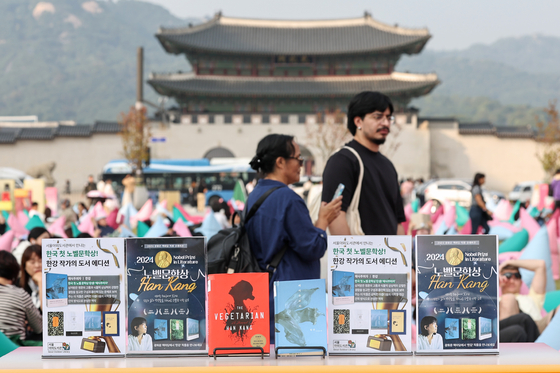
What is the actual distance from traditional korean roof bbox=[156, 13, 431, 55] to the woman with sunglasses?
3044cm

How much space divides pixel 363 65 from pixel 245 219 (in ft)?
104

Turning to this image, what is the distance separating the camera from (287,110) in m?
32.6

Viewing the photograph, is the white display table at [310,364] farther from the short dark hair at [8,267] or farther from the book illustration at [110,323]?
the short dark hair at [8,267]

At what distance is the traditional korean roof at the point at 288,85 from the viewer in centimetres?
3098

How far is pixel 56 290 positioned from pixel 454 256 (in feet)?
3.96

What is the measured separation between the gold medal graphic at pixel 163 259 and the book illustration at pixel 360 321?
58 cm

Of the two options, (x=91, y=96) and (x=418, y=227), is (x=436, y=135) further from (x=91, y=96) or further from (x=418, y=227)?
(x=91, y=96)

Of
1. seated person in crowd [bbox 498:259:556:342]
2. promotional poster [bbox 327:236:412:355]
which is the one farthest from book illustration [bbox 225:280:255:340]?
seated person in crowd [bbox 498:259:556:342]

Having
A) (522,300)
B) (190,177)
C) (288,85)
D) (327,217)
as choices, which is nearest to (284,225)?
(327,217)

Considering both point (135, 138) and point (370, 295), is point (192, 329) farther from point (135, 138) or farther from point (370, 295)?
point (135, 138)

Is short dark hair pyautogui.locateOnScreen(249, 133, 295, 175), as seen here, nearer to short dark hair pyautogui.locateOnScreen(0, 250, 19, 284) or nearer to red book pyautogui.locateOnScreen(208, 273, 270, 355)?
red book pyautogui.locateOnScreen(208, 273, 270, 355)

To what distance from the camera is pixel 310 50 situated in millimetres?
32219

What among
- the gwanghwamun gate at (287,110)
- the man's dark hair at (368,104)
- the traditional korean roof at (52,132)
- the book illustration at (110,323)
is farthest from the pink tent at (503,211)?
the traditional korean roof at (52,132)

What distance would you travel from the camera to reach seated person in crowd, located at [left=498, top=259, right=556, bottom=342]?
306 centimetres
